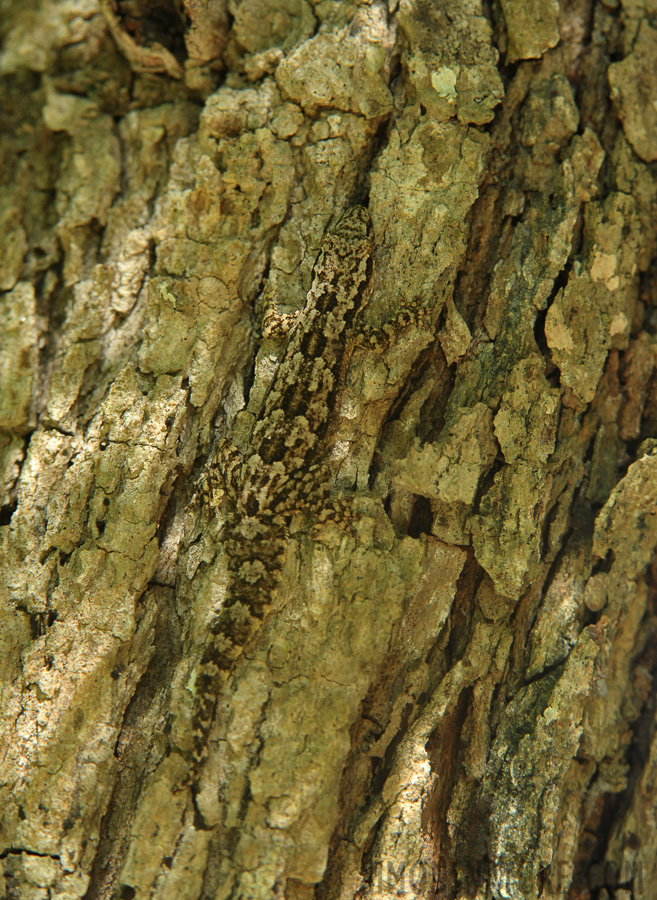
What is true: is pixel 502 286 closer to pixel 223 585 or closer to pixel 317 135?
pixel 317 135

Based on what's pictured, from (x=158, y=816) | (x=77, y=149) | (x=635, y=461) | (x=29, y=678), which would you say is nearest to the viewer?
(x=158, y=816)

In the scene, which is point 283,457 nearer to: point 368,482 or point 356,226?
point 368,482

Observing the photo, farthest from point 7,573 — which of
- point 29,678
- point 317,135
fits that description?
point 317,135

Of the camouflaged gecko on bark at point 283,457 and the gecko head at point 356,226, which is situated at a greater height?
the gecko head at point 356,226

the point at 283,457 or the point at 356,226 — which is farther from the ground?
the point at 356,226

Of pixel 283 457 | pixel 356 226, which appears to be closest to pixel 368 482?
pixel 283 457
